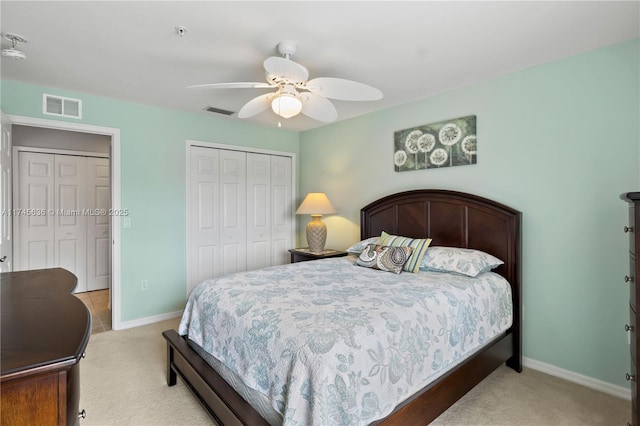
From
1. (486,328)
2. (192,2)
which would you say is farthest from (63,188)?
(486,328)

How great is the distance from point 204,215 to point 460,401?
11.0ft

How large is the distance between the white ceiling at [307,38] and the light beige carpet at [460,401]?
2.46m

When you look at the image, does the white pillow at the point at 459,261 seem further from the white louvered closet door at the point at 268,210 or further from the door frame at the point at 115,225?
the door frame at the point at 115,225

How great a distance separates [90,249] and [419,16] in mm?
5708

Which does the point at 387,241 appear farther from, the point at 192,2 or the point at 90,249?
the point at 90,249

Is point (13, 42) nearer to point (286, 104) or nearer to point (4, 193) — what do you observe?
point (4, 193)

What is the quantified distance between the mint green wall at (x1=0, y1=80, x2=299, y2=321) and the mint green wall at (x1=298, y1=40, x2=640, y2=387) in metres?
3.00

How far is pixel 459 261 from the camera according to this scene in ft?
8.63

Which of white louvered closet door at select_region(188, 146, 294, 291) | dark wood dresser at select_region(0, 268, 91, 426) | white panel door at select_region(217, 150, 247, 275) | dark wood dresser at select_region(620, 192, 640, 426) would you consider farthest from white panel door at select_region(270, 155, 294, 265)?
dark wood dresser at select_region(620, 192, 640, 426)

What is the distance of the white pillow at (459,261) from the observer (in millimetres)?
2559

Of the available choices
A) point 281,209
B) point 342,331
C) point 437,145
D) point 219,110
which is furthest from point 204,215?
point 342,331

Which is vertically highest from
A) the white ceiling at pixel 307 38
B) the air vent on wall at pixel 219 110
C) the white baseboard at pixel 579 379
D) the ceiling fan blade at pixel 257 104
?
the air vent on wall at pixel 219 110

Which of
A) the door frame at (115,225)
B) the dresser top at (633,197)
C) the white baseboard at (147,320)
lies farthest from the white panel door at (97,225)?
the dresser top at (633,197)

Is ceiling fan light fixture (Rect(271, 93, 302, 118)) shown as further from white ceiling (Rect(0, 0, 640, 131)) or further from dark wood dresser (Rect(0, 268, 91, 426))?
dark wood dresser (Rect(0, 268, 91, 426))
